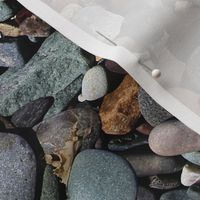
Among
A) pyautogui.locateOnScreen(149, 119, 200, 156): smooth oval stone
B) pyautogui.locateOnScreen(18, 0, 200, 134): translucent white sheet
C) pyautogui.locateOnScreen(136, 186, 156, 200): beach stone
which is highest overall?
pyautogui.locateOnScreen(18, 0, 200, 134): translucent white sheet

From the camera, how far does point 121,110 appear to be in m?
1.04

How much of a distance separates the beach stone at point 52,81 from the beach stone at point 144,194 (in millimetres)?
291

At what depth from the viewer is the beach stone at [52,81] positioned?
1073 mm

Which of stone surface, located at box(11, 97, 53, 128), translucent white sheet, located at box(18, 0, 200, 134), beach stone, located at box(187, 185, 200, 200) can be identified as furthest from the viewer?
stone surface, located at box(11, 97, 53, 128)

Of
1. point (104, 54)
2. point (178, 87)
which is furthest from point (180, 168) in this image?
point (104, 54)

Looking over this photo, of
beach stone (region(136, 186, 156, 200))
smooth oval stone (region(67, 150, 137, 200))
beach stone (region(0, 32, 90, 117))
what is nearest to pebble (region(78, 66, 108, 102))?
beach stone (region(0, 32, 90, 117))

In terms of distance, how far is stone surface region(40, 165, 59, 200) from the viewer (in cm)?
105

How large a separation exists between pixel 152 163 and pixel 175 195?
0.09 meters

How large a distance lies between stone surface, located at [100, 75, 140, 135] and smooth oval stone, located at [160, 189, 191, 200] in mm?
182

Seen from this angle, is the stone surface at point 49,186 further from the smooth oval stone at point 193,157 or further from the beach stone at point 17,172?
the smooth oval stone at point 193,157

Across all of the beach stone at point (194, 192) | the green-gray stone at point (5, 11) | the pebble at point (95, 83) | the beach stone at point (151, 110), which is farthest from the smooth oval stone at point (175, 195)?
the green-gray stone at point (5, 11)

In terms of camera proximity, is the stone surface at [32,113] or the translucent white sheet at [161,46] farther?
the stone surface at [32,113]

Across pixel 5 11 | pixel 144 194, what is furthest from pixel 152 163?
pixel 5 11

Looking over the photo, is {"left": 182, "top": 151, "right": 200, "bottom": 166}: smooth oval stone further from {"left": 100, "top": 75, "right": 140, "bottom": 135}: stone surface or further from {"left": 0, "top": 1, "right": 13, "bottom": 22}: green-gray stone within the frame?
{"left": 0, "top": 1, "right": 13, "bottom": 22}: green-gray stone
